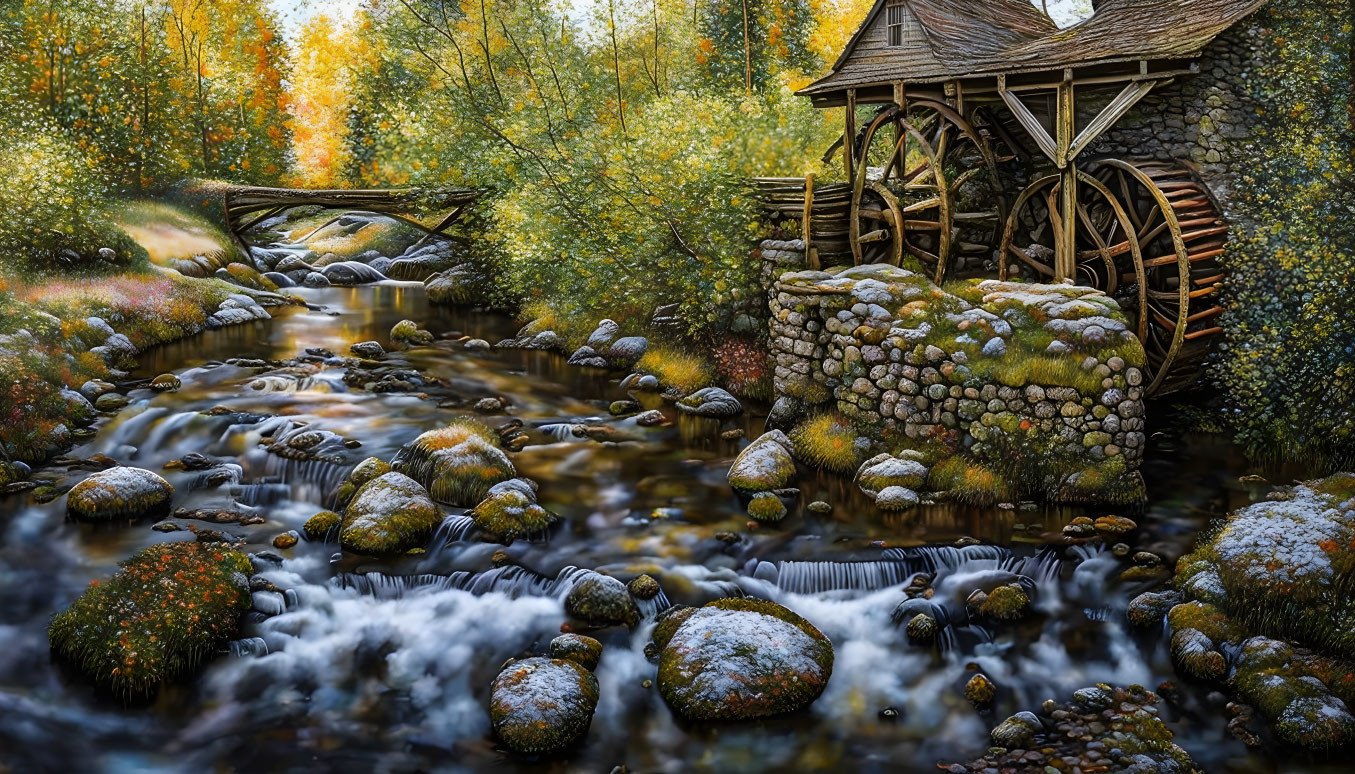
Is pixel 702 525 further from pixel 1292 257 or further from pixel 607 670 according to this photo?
pixel 1292 257

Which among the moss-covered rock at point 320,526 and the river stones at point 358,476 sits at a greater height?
the river stones at point 358,476

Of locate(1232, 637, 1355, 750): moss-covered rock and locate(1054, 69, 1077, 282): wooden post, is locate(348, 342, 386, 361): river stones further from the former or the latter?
locate(1232, 637, 1355, 750): moss-covered rock

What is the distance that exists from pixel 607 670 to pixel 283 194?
19529mm

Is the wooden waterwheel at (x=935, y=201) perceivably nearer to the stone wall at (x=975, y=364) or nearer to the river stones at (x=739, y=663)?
the stone wall at (x=975, y=364)

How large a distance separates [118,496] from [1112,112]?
12.4m

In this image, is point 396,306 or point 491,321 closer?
point 491,321

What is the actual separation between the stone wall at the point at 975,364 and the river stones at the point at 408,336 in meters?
8.22

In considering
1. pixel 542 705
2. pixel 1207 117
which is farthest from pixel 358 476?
pixel 1207 117

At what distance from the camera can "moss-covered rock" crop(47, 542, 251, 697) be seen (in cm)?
786

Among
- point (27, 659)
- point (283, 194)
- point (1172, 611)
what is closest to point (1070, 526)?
point (1172, 611)

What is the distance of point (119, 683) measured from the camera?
7746mm

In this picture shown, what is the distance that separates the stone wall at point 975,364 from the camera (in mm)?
11102

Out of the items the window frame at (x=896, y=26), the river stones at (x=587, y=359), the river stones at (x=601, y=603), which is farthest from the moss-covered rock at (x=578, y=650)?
the window frame at (x=896, y=26)

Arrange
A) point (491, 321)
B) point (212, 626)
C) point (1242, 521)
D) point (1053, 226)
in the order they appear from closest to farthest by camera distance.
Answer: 1. point (212, 626)
2. point (1242, 521)
3. point (1053, 226)
4. point (491, 321)
